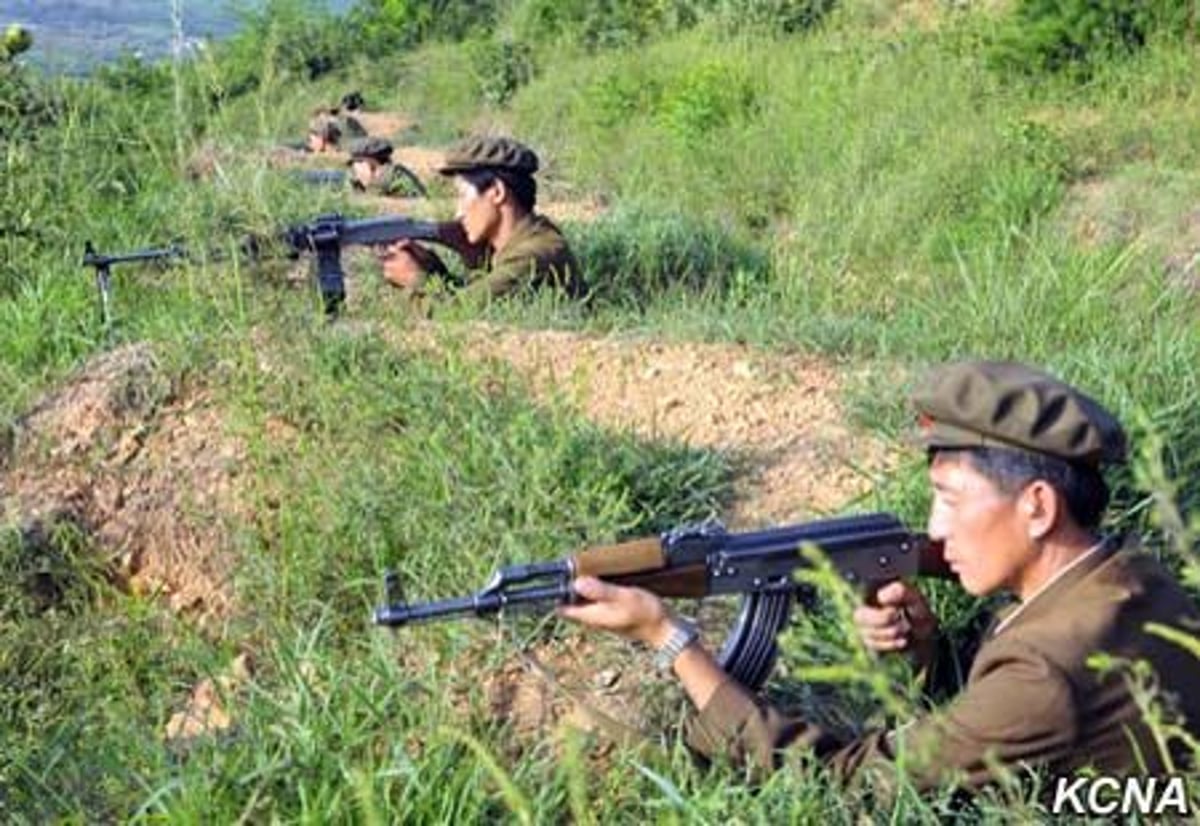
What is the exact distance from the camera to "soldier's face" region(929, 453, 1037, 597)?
109 inches

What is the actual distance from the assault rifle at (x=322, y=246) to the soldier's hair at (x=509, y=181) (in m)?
0.22

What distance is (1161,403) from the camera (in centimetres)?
405

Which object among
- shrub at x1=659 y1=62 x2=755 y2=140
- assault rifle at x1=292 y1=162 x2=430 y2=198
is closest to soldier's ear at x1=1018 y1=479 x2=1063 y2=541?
assault rifle at x1=292 y1=162 x2=430 y2=198

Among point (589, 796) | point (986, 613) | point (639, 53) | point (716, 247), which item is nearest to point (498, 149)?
point (716, 247)

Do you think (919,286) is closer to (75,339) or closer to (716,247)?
(716,247)

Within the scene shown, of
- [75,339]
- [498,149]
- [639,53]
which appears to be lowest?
[639,53]

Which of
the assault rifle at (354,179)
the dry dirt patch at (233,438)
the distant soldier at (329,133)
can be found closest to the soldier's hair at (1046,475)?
the dry dirt patch at (233,438)

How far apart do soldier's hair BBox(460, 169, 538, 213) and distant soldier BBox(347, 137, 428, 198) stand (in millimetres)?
3399

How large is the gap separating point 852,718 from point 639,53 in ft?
34.5

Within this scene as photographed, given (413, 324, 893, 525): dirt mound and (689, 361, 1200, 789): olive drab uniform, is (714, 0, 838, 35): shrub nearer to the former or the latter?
(413, 324, 893, 525): dirt mound

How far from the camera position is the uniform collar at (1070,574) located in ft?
9.07

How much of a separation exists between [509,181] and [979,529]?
11.5ft

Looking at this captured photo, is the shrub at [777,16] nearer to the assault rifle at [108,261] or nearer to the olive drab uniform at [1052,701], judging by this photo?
the assault rifle at [108,261]

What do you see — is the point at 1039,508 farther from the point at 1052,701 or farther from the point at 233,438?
the point at 233,438
